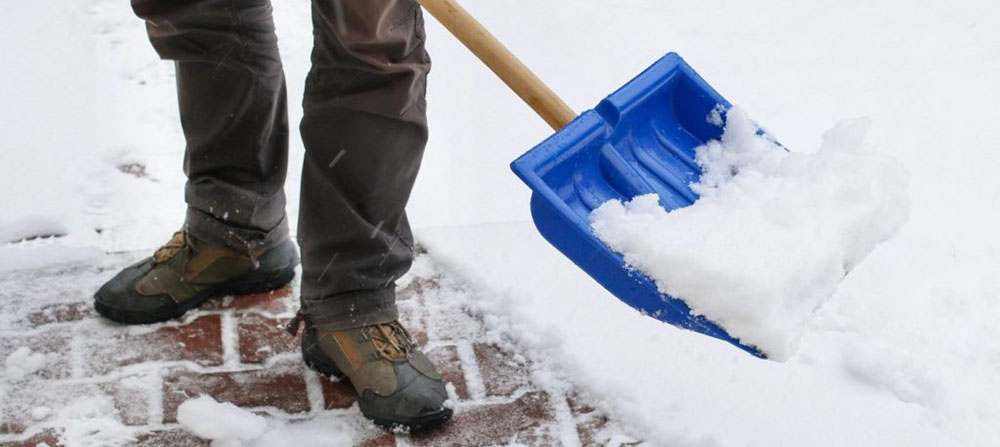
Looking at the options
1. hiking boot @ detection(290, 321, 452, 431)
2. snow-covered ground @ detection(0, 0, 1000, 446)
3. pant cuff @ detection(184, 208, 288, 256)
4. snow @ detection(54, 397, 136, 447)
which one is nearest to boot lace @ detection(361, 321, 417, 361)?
hiking boot @ detection(290, 321, 452, 431)

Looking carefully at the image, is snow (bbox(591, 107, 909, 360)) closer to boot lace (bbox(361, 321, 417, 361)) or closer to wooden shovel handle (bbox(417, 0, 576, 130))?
wooden shovel handle (bbox(417, 0, 576, 130))

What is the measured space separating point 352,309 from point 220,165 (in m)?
0.40

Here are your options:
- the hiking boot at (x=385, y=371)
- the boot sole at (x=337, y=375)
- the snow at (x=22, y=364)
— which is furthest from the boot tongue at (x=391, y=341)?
the snow at (x=22, y=364)

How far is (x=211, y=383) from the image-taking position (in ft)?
8.28

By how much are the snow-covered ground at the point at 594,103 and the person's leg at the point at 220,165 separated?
0.26m

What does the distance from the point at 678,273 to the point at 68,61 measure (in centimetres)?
221

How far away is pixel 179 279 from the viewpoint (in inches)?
106

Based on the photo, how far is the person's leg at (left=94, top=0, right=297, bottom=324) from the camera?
2473 mm

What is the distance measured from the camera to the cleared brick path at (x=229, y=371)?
7.95 ft

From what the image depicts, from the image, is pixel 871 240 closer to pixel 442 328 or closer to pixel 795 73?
pixel 442 328

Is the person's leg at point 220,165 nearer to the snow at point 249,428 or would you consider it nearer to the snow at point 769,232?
the snow at point 249,428

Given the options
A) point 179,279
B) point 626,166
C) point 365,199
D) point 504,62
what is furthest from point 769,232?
point 179,279

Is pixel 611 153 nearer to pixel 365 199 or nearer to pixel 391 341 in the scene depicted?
pixel 365 199

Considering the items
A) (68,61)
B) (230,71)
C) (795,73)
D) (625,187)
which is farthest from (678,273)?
(68,61)
